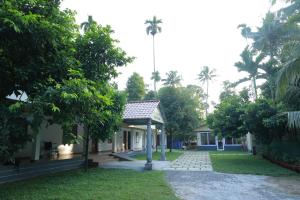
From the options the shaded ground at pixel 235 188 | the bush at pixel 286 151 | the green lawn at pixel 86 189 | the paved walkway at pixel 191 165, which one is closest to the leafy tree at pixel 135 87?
the paved walkway at pixel 191 165

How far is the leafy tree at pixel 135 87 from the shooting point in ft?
134

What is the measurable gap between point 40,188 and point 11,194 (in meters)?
0.93

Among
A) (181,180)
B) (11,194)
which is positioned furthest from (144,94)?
(11,194)

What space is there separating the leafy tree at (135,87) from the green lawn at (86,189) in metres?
31.4

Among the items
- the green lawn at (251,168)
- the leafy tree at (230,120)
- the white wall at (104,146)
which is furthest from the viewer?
the white wall at (104,146)

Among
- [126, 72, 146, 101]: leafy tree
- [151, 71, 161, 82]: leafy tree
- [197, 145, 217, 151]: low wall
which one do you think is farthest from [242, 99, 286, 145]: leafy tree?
[151, 71, 161, 82]: leafy tree

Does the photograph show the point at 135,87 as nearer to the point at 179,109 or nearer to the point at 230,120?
the point at 179,109

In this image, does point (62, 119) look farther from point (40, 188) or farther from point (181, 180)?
point (181, 180)

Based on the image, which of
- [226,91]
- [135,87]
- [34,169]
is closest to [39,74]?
[34,169]

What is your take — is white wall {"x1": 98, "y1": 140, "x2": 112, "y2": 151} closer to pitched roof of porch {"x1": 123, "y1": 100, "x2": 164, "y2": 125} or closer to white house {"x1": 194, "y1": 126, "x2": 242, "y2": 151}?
pitched roof of porch {"x1": 123, "y1": 100, "x2": 164, "y2": 125}

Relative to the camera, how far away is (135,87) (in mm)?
41281

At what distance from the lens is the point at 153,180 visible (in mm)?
9203

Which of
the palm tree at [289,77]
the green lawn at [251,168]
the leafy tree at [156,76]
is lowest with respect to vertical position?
the green lawn at [251,168]

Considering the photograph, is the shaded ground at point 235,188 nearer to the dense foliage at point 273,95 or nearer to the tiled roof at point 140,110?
the dense foliage at point 273,95
